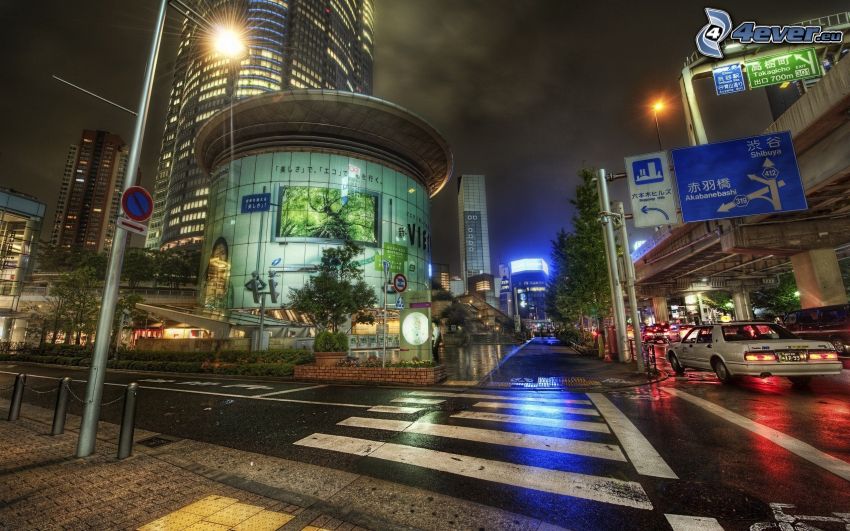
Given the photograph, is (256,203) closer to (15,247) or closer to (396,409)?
(15,247)

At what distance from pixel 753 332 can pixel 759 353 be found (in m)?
1.48

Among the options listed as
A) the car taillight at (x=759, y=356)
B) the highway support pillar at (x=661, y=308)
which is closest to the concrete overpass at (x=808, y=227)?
the car taillight at (x=759, y=356)

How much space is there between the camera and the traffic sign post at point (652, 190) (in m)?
13.6

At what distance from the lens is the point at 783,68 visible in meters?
17.6

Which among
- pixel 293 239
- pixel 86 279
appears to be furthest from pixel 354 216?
pixel 86 279

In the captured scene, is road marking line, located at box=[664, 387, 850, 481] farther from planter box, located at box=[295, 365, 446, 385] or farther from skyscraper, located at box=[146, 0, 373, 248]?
skyscraper, located at box=[146, 0, 373, 248]

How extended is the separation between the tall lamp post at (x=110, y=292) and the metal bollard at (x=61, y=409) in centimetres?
154

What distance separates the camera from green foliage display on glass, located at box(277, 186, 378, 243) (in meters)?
39.2

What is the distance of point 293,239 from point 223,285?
9.99 metres

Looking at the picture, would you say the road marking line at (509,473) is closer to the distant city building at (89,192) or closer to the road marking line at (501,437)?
the road marking line at (501,437)

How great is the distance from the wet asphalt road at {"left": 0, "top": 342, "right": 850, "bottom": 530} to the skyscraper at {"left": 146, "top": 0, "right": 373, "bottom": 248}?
4270 inches

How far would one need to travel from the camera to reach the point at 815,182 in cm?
1505

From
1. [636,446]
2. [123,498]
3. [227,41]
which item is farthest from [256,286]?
[636,446]

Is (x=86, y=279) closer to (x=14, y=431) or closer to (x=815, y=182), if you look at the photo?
(x=14, y=431)
